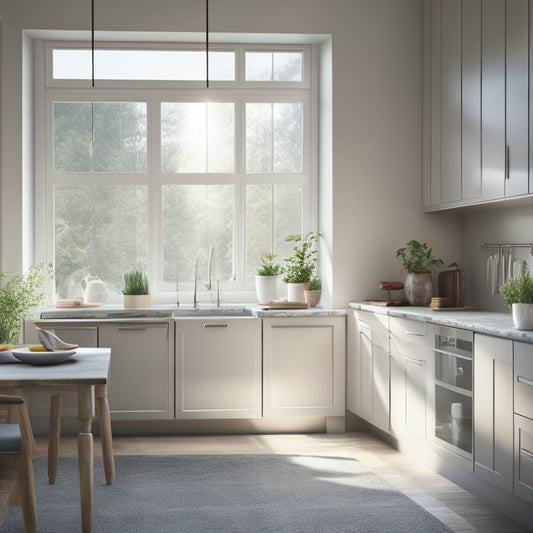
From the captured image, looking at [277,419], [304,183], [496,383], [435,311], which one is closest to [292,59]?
[304,183]

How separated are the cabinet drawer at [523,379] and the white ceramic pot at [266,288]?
247cm

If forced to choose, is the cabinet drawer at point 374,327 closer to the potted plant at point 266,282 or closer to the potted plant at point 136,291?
the potted plant at point 266,282

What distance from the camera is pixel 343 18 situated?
5238 millimetres

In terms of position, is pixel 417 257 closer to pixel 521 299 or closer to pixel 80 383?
pixel 521 299

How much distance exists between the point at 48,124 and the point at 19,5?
85cm

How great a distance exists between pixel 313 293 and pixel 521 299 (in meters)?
2.19

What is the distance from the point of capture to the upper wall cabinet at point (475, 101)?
366 centimetres

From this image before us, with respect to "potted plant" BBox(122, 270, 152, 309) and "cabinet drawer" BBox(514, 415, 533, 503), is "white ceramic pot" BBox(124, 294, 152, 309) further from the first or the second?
"cabinet drawer" BBox(514, 415, 533, 503)

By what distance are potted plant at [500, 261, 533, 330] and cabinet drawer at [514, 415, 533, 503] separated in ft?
1.38

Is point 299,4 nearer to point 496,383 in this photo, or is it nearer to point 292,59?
point 292,59

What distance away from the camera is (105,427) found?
3.62m

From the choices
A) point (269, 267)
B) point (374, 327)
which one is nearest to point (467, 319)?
point (374, 327)

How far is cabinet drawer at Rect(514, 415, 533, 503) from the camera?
2.99m

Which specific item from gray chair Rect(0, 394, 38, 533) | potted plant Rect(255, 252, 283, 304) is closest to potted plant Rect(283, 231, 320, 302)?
potted plant Rect(255, 252, 283, 304)
